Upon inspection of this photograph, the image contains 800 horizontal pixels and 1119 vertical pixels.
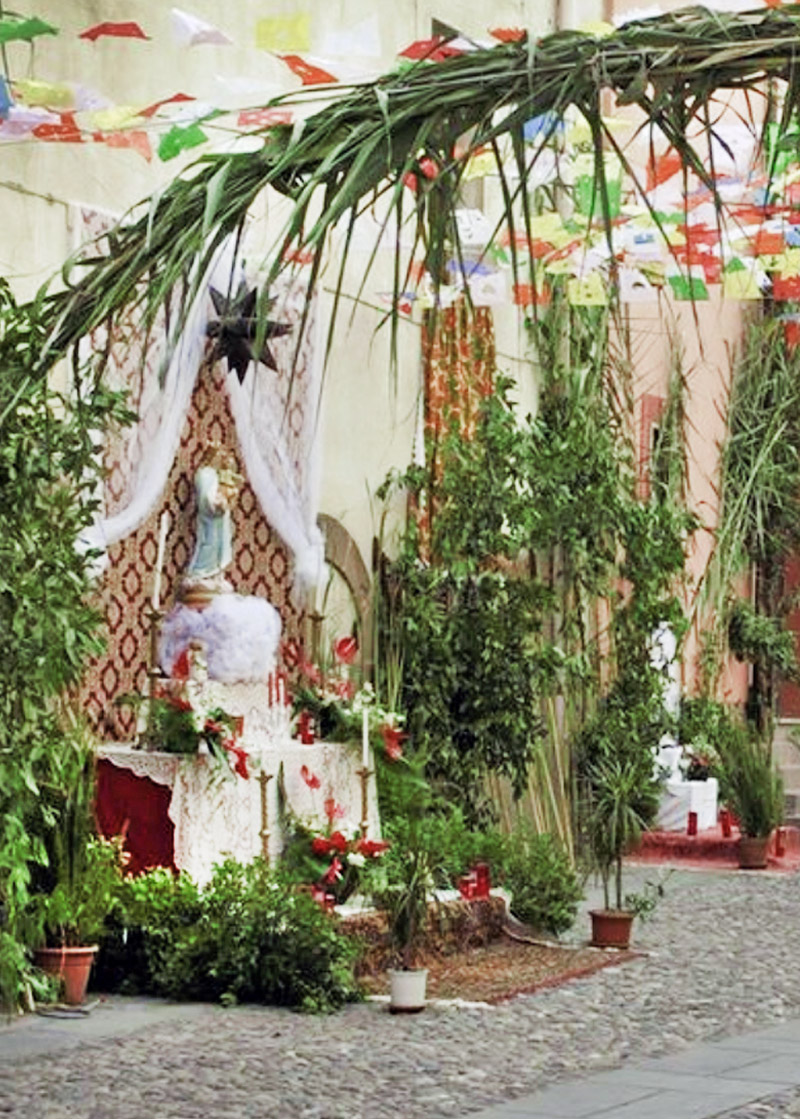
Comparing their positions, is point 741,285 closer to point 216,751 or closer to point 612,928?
point 612,928

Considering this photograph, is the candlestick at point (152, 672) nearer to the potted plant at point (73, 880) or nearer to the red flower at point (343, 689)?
the potted plant at point (73, 880)

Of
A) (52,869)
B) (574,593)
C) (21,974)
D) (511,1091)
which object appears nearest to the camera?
(511,1091)

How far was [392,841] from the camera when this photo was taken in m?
12.8

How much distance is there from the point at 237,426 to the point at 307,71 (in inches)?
116

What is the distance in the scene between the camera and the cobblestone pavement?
28.3 feet

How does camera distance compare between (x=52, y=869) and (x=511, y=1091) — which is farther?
(x=52, y=869)

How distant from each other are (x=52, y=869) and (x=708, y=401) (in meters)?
10.5

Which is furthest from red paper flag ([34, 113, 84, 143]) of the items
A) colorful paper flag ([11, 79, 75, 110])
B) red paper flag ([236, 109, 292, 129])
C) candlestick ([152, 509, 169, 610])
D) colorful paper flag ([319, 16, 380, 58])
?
candlestick ([152, 509, 169, 610])

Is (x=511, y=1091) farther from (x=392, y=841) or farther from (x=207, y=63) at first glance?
(x=207, y=63)

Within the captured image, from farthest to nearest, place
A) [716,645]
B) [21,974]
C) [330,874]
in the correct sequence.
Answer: [716,645], [330,874], [21,974]

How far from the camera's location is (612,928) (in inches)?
505

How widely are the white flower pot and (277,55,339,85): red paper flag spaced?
3.48 metres

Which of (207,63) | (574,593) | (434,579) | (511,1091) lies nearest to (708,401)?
(574,593)

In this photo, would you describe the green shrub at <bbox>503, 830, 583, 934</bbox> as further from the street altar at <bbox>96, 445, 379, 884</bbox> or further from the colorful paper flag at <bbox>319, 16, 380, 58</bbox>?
the colorful paper flag at <bbox>319, 16, 380, 58</bbox>
